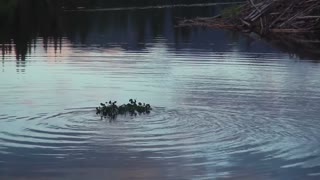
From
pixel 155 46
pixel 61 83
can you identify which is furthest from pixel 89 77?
pixel 155 46

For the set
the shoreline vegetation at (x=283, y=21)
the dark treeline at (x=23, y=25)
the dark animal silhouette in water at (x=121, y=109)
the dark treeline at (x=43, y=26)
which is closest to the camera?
the dark animal silhouette in water at (x=121, y=109)

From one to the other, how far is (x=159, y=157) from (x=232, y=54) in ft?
72.5

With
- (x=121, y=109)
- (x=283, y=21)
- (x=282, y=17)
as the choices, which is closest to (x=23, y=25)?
(x=282, y=17)

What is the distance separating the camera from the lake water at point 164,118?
478 inches

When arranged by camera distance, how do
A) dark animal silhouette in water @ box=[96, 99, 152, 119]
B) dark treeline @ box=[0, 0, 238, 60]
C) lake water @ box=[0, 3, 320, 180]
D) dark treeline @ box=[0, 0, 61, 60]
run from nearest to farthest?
lake water @ box=[0, 3, 320, 180], dark animal silhouette in water @ box=[96, 99, 152, 119], dark treeline @ box=[0, 0, 61, 60], dark treeline @ box=[0, 0, 238, 60]

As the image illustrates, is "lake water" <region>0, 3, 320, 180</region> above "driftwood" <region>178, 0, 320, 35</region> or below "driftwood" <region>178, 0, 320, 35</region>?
below

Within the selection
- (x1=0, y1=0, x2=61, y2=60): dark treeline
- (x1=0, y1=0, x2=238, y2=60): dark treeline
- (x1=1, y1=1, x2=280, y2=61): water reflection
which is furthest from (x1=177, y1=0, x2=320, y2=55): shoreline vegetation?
(x1=0, y1=0, x2=61, y2=60): dark treeline

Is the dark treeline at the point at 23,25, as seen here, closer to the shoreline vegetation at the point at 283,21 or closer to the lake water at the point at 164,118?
the lake water at the point at 164,118

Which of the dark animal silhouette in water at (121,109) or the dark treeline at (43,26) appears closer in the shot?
the dark animal silhouette in water at (121,109)

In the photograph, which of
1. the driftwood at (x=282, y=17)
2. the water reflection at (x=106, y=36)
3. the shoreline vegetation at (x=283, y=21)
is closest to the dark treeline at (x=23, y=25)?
the water reflection at (x=106, y=36)

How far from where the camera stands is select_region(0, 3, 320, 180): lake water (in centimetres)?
1215

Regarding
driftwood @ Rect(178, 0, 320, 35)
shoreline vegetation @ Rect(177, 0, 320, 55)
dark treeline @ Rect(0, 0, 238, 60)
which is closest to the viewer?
dark treeline @ Rect(0, 0, 238, 60)

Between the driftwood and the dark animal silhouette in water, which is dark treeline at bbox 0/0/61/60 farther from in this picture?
the dark animal silhouette in water

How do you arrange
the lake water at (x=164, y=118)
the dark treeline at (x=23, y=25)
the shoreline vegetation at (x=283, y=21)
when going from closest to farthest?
the lake water at (x=164, y=118), the dark treeline at (x=23, y=25), the shoreline vegetation at (x=283, y=21)
